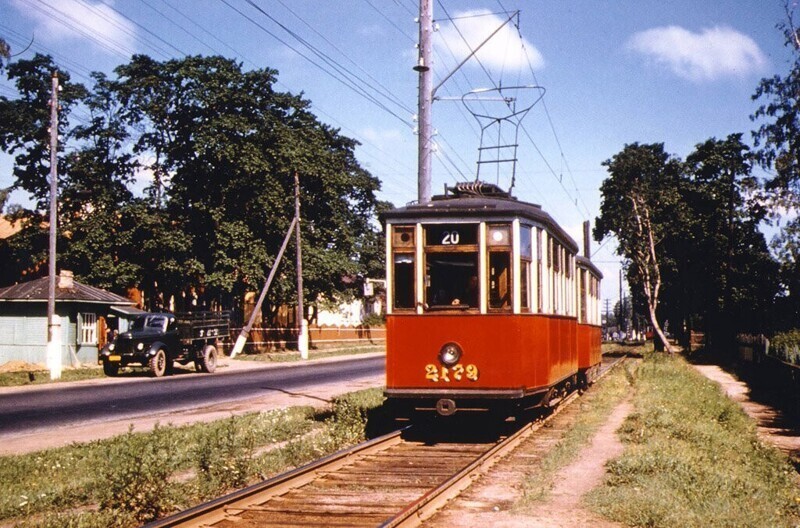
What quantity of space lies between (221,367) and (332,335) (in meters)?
25.7

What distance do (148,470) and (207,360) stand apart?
23.9m

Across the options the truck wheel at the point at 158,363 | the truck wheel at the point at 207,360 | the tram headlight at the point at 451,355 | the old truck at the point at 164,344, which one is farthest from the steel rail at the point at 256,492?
the truck wheel at the point at 207,360

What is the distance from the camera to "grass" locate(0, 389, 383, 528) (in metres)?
7.20

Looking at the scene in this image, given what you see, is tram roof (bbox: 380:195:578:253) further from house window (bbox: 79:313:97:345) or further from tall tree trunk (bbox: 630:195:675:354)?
tall tree trunk (bbox: 630:195:675:354)

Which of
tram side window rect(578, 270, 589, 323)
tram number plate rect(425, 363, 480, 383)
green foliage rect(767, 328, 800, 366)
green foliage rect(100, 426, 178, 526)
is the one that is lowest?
green foliage rect(100, 426, 178, 526)

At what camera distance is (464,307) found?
11.3m

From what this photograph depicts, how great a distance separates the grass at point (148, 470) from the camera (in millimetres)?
7195

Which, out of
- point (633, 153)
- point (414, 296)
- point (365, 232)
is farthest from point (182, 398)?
point (365, 232)

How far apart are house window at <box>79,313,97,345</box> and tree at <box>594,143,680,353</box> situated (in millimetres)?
28421

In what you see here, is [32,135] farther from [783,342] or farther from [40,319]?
[783,342]

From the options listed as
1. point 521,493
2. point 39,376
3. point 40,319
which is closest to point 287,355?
point 40,319

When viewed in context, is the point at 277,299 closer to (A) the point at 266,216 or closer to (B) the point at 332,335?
(A) the point at 266,216

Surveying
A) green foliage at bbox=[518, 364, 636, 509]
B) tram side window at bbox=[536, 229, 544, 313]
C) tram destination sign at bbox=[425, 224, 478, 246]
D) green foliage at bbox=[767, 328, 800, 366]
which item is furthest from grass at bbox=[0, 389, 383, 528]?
green foliage at bbox=[767, 328, 800, 366]

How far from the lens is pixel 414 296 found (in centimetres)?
1148
